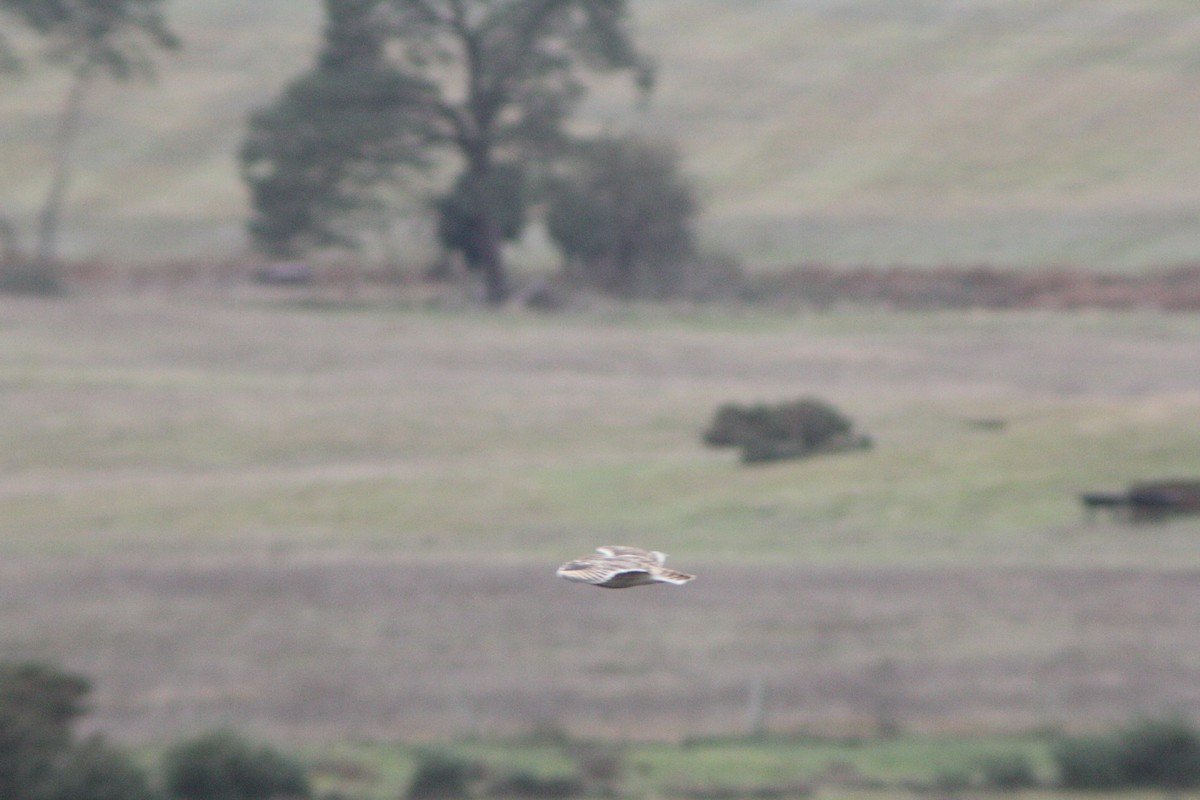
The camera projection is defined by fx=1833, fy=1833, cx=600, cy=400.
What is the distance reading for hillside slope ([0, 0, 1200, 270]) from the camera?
71.9 meters

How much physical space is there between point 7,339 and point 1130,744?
1474 inches

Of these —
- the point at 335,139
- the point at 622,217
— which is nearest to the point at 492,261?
the point at 622,217

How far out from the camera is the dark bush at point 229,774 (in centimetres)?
1794

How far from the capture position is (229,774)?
17891 millimetres

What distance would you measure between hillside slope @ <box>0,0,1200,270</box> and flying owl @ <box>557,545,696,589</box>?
62436 millimetres

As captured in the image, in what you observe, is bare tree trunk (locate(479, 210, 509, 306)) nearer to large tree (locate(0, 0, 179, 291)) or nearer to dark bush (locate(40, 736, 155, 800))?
large tree (locate(0, 0, 179, 291))

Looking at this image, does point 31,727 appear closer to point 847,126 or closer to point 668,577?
point 668,577

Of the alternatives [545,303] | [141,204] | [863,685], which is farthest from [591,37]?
[863,685]

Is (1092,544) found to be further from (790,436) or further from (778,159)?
(778,159)

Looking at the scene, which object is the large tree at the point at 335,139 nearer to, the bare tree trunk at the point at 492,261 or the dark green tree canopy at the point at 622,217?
the bare tree trunk at the point at 492,261

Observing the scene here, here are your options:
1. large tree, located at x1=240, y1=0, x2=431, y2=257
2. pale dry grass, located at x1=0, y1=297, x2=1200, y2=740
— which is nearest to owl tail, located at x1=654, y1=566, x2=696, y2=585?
pale dry grass, located at x1=0, y1=297, x2=1200, y2=740

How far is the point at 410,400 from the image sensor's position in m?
41.2

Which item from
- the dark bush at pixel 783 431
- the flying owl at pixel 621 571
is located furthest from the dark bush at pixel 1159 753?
the flying owl at pixel 621 571

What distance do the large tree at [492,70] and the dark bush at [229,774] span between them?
136 feet
